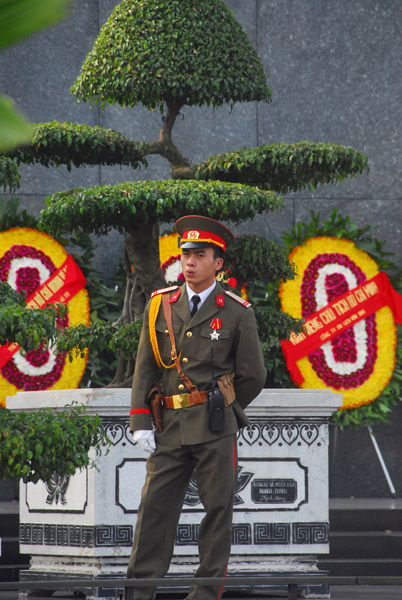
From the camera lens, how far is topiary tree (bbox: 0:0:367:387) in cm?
424

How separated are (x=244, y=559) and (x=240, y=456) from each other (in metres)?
0.48

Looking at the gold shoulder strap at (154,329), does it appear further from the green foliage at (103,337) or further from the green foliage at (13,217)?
the green foliage at (13,217)

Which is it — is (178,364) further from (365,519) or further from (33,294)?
(33,294)

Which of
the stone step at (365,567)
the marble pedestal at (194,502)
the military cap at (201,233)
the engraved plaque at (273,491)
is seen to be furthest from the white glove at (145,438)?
the stone step at (365,567)

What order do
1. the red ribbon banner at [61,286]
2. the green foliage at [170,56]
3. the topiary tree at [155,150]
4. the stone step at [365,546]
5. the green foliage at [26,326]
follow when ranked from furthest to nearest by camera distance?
the red ribbon banner at [61,286] → the stone step at [365,546] → the green foliage at [170,56] → the topiary tree at [155,150] → the green foliage at [26,326]

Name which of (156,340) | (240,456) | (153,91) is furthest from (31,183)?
(156,340)

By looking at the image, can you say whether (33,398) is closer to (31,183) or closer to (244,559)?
(244,559)

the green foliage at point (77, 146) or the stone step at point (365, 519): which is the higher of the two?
the green foliage at point (77, 146)

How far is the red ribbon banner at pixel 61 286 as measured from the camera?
22.1 feet

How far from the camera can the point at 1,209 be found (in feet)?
22.3

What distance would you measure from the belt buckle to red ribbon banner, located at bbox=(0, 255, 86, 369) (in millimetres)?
3882

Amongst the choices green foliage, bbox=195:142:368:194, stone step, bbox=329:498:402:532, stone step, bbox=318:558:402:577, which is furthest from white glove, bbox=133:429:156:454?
stone step, bbox=329:498:402:532

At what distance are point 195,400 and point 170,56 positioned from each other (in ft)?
7.02

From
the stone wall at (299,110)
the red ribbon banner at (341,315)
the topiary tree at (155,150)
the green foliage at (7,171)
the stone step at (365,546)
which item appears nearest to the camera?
the green foliage at (7,171)
